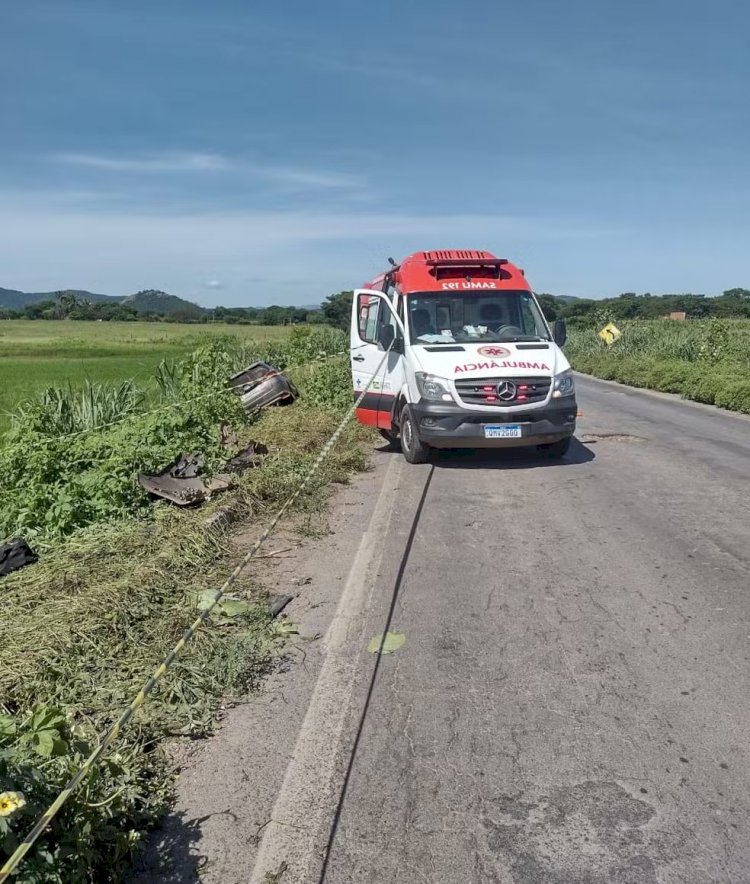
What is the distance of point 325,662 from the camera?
4.50 metres

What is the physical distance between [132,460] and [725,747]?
6.05m

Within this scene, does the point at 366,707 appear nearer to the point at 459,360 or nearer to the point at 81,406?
the point at 459,360

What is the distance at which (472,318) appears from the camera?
428 inches

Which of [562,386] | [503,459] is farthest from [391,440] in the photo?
[562,386]

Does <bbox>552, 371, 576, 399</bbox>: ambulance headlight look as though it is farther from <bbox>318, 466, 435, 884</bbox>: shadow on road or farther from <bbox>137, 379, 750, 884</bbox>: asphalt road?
<bbox>318, 466, 435, 884</bbox>: shadow on road

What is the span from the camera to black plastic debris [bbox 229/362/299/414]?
47.1 ft

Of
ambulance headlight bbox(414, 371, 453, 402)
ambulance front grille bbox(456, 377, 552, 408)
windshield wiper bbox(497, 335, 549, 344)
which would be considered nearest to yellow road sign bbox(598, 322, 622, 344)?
windshield wiper bbox(497, 335, 549, 344)

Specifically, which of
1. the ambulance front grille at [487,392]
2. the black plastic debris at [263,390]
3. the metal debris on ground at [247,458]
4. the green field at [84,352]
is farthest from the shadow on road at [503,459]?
the green field at [84,352]

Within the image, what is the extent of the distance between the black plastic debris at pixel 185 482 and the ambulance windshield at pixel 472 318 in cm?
350

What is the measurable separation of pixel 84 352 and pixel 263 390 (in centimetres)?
3875

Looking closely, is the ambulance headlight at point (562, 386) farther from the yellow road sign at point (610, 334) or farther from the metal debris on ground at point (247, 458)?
the yellow road sign at point (610, 334)

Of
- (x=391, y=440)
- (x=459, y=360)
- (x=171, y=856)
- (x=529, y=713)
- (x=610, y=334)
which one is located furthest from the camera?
(x=610, y=334)

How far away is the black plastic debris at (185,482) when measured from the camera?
770cm

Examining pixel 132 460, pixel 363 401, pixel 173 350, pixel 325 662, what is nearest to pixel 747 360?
pixel 363 401
